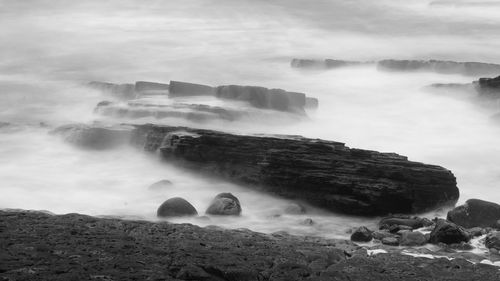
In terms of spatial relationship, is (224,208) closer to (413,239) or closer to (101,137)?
(413,239)

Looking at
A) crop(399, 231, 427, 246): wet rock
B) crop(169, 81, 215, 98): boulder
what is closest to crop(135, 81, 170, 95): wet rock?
crop(169, 81, 215, 98): boulder

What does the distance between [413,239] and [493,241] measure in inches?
74.9

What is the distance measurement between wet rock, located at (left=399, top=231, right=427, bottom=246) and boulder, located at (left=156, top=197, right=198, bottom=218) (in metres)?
6.70

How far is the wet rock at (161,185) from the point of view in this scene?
22.8 meters

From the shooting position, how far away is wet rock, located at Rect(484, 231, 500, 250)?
562 inches

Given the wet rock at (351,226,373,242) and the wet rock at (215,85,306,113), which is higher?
the wet rock at (215,85,306,113)

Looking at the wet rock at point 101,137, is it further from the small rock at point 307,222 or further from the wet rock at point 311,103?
the wet rock at point 311,103

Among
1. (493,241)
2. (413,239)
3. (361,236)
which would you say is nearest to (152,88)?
(361,236)

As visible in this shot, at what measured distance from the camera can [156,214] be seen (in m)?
18.8

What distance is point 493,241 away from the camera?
14.4m

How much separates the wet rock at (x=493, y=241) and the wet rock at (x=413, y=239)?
1.49 meters

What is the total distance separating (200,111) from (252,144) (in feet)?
31.3

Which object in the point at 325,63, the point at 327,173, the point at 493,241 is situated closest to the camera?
the point at 493,241

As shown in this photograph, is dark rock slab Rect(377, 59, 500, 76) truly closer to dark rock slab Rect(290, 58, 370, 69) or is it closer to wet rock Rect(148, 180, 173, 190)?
dark rock slab Rect(290, 58, 370, 69)
